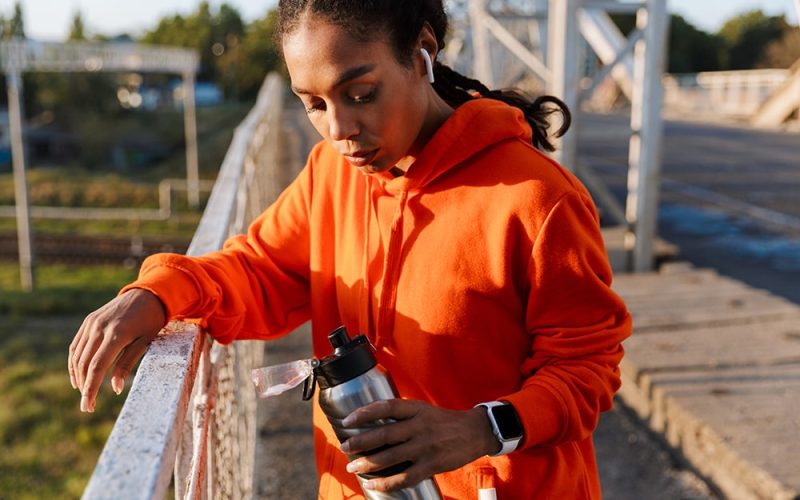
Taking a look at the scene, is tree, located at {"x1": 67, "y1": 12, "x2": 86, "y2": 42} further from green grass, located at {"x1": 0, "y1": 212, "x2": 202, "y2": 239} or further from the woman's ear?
the woman's ear

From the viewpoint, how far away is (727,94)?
30.5 meters

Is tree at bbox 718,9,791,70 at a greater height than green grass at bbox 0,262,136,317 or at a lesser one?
greater

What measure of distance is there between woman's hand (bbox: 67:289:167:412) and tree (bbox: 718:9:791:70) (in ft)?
196

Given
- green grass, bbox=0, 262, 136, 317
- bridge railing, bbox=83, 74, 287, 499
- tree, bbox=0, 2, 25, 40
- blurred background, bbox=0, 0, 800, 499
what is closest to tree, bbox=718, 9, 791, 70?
blurred background, bbox=0, 0, 800, 499

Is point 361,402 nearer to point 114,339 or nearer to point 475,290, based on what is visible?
point 475,290

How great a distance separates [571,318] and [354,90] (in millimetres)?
561

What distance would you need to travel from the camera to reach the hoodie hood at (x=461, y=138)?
5.69ft

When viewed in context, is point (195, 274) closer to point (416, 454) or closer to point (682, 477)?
point (416, 454)

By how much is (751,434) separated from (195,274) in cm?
246

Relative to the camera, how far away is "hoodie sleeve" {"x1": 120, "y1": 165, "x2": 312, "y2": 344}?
190 centimetres

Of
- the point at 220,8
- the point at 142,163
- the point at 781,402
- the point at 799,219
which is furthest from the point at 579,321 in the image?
the point at 220,8

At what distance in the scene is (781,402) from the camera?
377cm

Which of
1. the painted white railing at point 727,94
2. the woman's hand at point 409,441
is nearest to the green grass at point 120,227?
the painted white railing at point 727,94

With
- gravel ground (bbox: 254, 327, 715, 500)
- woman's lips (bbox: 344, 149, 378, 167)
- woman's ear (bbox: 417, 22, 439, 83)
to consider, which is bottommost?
gravel ground (bbox: 254, 327, 715, 500)
